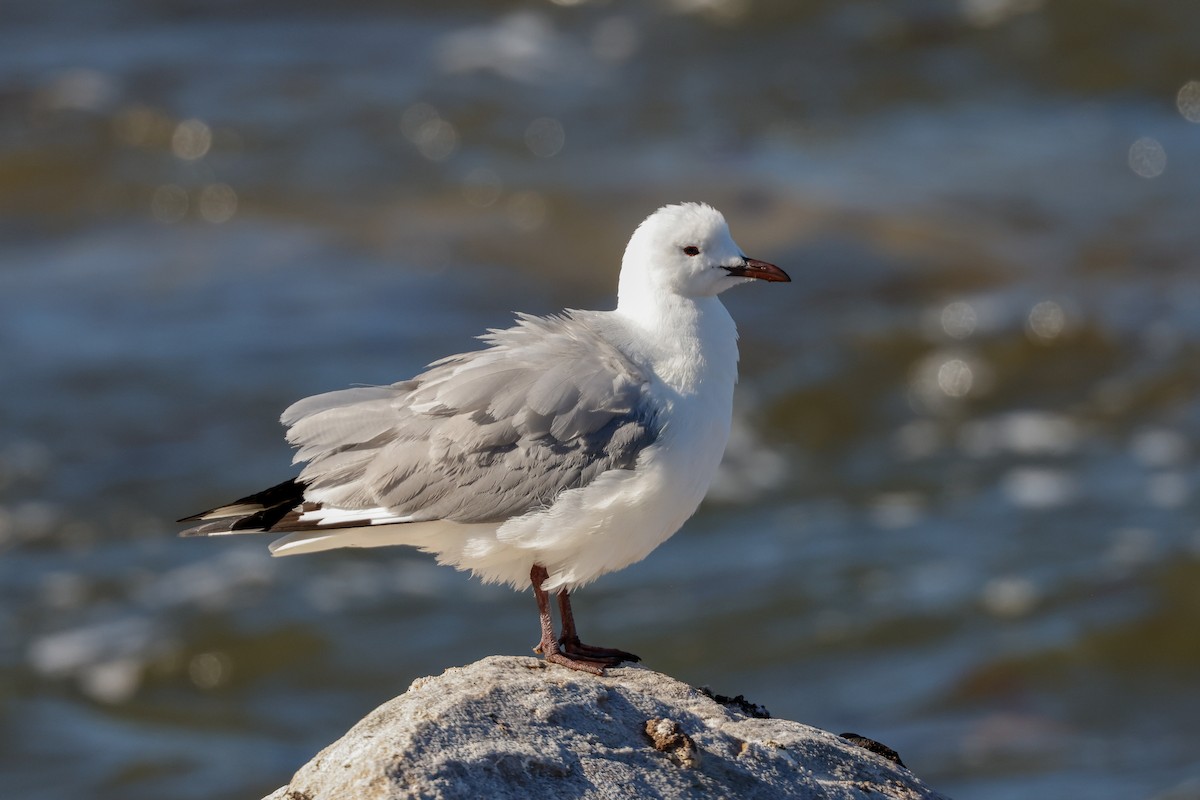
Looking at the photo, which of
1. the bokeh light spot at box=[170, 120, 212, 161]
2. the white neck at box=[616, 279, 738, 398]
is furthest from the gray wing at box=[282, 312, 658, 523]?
the bokeh light spot at box=[170, 120, 212, 161]

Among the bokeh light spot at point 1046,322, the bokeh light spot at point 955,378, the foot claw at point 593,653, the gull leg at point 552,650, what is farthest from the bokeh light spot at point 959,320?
the foot claw at point 593,653

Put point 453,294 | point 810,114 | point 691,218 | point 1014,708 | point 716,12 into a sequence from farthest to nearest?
point 716,12 → point 810,114 → point 453,294 → point 1014,708 → point 691,218

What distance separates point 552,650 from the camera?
672 cm

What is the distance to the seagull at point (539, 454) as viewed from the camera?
22.1 feet

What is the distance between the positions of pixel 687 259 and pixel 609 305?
38.1 feet

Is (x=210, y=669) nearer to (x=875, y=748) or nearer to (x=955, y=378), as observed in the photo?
(x=955, y=378)

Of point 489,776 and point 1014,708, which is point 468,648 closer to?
point 1014,708

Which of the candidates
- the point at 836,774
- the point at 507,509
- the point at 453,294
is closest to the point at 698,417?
the point at 507,509

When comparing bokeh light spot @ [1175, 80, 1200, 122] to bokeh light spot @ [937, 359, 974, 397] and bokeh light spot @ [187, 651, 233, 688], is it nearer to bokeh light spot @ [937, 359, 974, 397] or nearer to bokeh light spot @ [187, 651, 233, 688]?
bokeh light spot @ [937, 359, 974, 397]

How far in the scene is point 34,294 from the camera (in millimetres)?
19953

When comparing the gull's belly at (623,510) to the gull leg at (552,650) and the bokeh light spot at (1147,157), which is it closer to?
the gull leg at (552,650)

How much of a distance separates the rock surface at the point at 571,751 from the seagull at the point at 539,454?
108cm

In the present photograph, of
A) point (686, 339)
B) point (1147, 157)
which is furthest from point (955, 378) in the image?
point (686, 339)

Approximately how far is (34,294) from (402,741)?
1645 cm
